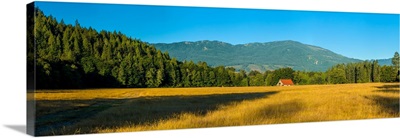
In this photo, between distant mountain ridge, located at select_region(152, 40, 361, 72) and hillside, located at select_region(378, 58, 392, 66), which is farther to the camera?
hillside, located at select_region(378, 58, 392, 66)

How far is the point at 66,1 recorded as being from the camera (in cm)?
1535

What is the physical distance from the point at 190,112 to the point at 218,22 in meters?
2.73

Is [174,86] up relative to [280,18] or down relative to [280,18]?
down

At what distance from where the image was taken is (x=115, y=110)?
1577 cm

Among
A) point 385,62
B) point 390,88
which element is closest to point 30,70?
point 385,62

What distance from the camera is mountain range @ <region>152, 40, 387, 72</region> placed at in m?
17.1

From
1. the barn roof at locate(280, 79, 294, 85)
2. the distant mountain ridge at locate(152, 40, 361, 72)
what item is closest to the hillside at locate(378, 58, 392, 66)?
the distant mountain ridge at locate(152, 40, 361, 72)

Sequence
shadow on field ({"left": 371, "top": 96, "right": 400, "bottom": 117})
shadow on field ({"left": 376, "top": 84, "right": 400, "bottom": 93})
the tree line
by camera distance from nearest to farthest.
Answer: the tree line < shadow on field ({"left": 371, "top": 96, "right": 400, "bottom": 117}) < shadow on field ({"left": 376, "top": 84, "right": 400, "bottom": 93})

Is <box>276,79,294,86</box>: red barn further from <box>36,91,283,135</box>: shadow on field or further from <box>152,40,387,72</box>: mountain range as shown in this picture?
<box>36,91,283,135</box>: shadow on field

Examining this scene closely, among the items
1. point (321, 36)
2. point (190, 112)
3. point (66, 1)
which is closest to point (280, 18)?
point (321, 36)

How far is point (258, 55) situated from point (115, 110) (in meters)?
4.62

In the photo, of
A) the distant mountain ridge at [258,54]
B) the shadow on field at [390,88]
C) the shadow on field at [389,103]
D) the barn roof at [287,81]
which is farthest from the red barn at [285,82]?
the shadow on field at [390,88]

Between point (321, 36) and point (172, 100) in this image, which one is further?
point (321, 36)

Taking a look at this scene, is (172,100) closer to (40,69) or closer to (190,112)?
(190,112)
